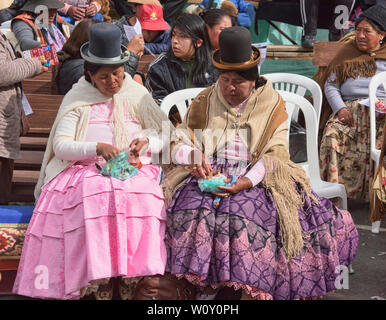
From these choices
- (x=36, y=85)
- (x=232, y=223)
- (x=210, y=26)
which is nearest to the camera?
(x=232, y=223)

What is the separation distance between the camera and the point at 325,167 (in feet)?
18.6

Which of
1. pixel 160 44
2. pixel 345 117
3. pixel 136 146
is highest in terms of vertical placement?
pixel 160 44

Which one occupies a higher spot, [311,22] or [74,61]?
[311,22]

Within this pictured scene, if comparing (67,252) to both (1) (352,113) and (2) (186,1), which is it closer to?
(1) (352,113)

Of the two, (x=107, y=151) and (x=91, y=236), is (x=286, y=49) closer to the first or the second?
(x=107, y=151)

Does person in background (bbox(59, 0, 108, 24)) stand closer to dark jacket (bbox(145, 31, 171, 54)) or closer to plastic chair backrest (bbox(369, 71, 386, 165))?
dark jacket (bbox(145, 31, 171, 54))

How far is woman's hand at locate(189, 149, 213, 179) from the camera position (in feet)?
12.1

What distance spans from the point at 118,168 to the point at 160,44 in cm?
324

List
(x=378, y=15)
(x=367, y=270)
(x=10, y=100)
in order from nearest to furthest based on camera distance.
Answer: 1. (x=10, y=100)
2. (x=367, y=270)
3. (x=378, y=15)

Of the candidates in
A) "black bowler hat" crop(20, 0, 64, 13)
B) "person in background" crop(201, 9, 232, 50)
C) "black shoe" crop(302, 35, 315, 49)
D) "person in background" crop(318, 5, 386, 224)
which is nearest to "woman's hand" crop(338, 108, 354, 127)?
"person in background" crop(318, 5, 386, 224)

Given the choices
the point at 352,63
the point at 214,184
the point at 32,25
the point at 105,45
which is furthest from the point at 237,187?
the point at 32,25

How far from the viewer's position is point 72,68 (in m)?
4.96

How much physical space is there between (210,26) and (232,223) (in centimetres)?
241
